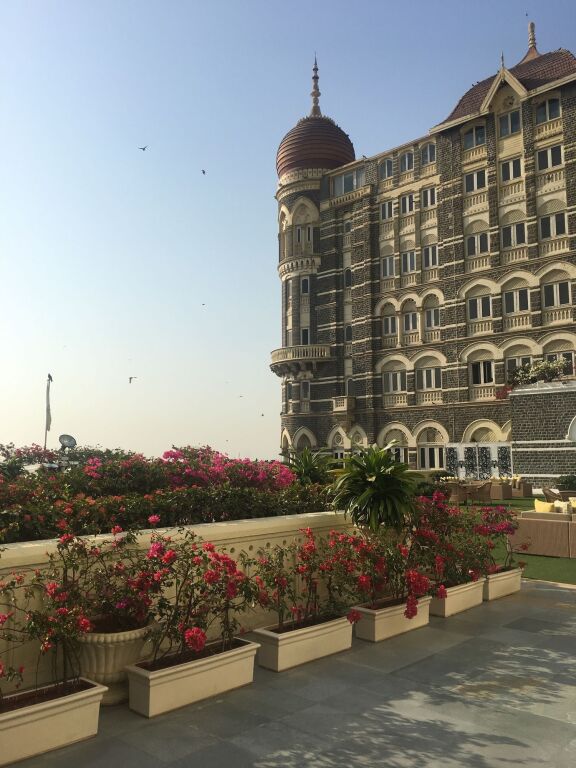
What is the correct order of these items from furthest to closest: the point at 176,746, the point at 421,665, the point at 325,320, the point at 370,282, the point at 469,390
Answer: the point at 325,320 → the point at 370,282 → the point at 469,390 → the point at 421,665 → the point at 176,746

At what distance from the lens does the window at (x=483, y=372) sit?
38.8 m

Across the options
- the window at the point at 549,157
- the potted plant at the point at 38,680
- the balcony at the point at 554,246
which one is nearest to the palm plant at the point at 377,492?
the potted plant at the point at 38,680

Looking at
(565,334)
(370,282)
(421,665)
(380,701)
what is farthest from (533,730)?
(370,282)

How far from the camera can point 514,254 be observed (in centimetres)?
3809

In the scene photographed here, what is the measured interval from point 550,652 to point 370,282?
3913 cm

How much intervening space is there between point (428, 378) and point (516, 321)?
6989 mm

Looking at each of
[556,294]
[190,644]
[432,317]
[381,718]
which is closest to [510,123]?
[556,294]

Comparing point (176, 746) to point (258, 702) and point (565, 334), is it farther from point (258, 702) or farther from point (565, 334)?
point (565, 334)

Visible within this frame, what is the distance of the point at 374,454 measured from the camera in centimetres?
968

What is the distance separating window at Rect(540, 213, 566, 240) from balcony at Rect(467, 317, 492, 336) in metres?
5.69

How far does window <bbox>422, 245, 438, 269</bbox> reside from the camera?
1671 inches

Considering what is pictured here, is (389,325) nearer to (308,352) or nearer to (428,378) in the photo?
(428,378)

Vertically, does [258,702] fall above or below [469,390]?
below

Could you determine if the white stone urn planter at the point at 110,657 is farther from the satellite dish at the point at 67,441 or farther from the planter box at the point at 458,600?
the satellite dish at the point at 67,441
